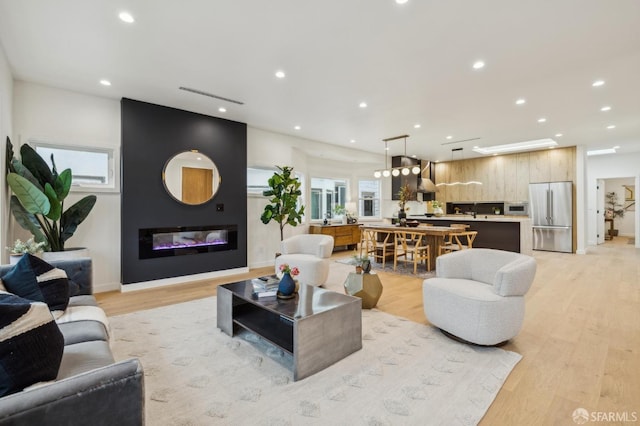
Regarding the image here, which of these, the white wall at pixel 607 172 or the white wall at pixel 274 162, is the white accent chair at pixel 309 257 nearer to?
the white wall at pixel 274 162

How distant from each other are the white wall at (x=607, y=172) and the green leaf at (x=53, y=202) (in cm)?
1324

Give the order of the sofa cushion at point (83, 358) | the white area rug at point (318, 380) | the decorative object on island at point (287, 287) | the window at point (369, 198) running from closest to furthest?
the sofa cushion at point (83, 358) → the white area rug at point (318, 380) → the decorative object on island at point (287, 287) → the window at point (369, 198)

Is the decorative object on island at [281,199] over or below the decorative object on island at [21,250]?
over

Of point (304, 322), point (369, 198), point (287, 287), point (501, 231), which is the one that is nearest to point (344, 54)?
point (287, 287)

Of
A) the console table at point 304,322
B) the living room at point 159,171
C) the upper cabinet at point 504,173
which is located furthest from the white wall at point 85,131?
the upper cabinet at point 504,173

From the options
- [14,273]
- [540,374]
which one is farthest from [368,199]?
[14,273]

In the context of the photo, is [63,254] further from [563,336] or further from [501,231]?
[501,231]

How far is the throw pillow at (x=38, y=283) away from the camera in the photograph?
2100 mm

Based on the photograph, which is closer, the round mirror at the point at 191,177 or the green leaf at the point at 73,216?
the green leaf at the point at 73,216

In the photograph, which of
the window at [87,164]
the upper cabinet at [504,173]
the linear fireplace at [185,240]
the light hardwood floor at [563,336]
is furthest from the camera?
the upper cabinet at [504,173]

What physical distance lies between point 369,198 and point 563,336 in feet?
22.7

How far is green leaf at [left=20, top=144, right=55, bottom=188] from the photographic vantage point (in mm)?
3692

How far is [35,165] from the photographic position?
3.75 meters

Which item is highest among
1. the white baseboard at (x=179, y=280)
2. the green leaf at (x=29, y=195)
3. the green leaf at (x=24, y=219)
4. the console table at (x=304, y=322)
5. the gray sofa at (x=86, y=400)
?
the green leaf at (x=29, y=195)
